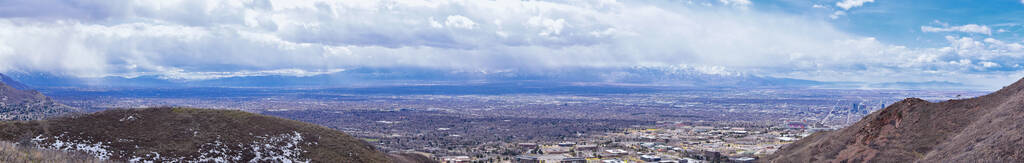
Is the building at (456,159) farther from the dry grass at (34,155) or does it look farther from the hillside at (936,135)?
the dry grass at (34,155)

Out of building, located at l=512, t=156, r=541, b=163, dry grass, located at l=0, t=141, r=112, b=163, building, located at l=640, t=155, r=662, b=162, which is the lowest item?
building, located at l=512, t=156, r=541, b=163

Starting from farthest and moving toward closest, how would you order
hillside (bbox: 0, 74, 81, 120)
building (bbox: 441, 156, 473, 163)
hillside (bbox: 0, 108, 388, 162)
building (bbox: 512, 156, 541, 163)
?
1. hillside (bbox: 0, 74, 81, 120)
2. building (bbox: 512, 156, 541, 163)
3. building (bbox: 441, 156, 473, 163)
4. hillside (bbox: 0, 108, 388, 162)

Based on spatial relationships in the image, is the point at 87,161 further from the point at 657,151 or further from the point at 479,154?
the point at 657,151

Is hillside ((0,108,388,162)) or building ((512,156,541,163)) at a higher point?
hillside ((0,108,388,162))

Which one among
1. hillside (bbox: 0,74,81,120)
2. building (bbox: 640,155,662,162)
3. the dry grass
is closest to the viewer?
A: the dry grass

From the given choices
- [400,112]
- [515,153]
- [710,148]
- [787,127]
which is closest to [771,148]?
[710,148]

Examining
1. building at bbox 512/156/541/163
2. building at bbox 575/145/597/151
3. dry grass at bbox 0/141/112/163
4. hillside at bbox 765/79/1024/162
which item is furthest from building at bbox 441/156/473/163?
dry grass at bbox 0/141/112/163

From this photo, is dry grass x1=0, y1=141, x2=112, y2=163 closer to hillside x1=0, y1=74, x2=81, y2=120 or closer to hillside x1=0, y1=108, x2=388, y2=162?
hillside x1=0, y1=108, x2=388, y2=162
